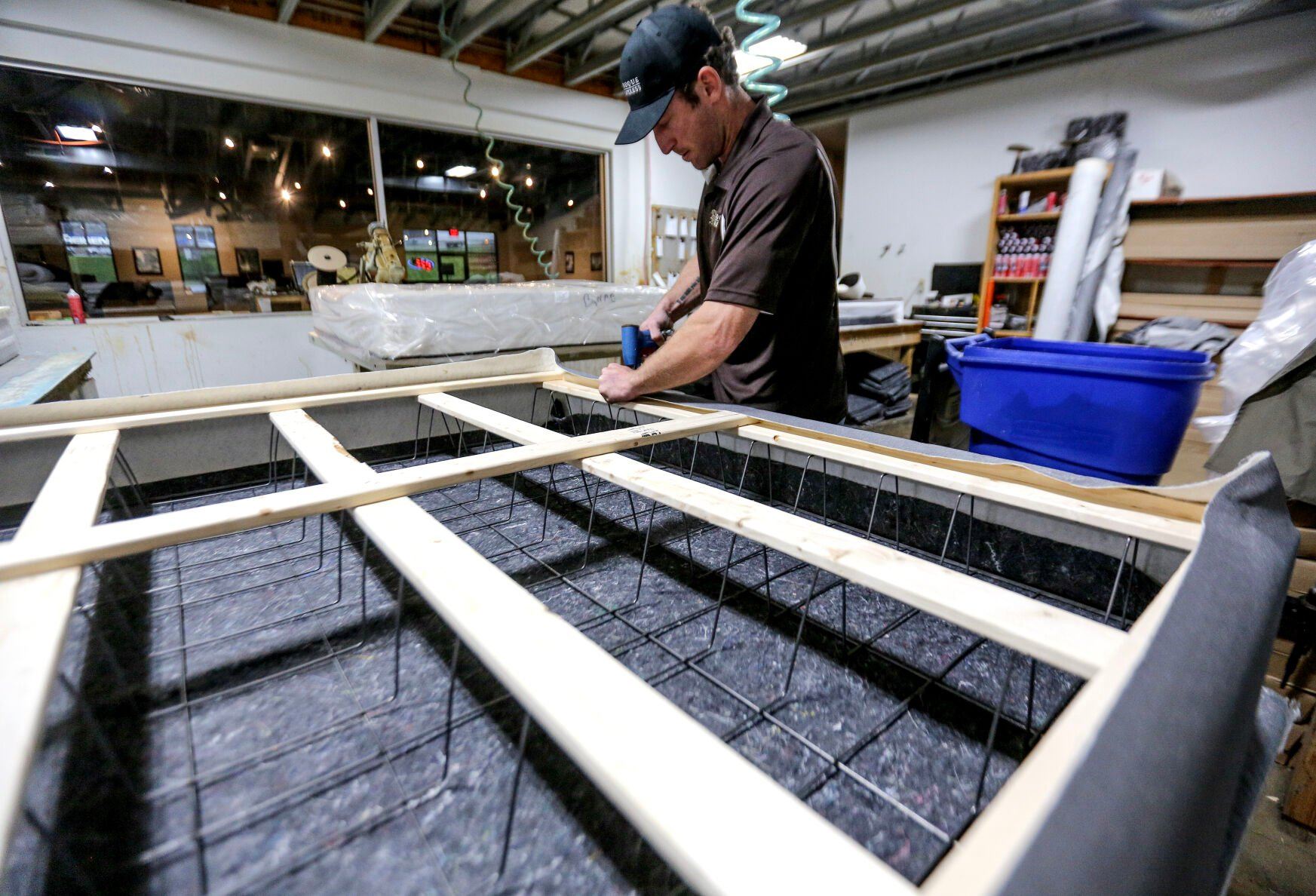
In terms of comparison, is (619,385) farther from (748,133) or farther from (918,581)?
(918,581)

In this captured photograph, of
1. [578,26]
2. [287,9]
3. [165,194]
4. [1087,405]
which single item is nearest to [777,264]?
[1087,405]

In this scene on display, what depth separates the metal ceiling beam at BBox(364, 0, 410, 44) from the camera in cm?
277

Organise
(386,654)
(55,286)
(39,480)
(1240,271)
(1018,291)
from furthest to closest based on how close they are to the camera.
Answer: (1018,291)
(1240,271)
(55,286)
(39,480)
(386,654)

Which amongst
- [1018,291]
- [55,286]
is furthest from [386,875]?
[1018,291]

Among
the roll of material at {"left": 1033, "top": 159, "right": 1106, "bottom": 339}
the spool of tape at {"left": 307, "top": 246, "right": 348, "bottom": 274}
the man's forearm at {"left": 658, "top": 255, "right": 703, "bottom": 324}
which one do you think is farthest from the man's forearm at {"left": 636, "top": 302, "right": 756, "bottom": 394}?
the roll of material at {"left": 1033, "top": 159, "right": 1106, "bottom": 339}

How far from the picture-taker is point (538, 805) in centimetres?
45

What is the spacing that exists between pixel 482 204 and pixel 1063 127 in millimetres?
3933

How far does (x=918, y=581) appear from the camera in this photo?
47cm

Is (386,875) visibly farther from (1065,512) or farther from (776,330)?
(776,330)

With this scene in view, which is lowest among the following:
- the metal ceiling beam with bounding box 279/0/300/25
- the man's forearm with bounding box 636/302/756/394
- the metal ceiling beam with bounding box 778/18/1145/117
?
the man's forearm with bounding box 636/302/756/394

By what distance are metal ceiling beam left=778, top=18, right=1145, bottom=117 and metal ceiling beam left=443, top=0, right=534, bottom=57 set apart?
2446mm

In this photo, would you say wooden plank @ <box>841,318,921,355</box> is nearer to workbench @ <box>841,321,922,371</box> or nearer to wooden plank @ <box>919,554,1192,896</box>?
workbench @ <box>841,321,922,371</box>

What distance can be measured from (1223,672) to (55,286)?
4.18 metres

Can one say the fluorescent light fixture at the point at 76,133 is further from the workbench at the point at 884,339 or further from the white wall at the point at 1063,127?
the white wall at the point at 1063,127
